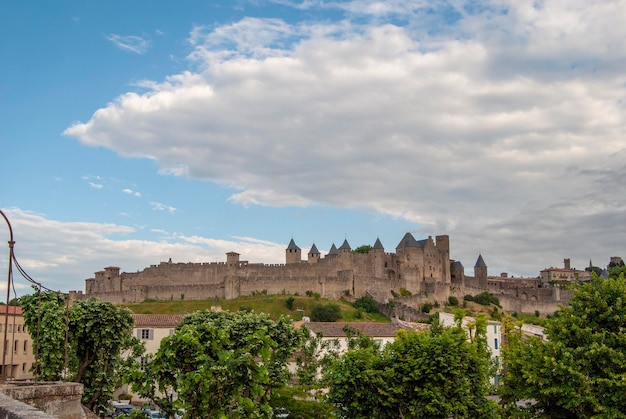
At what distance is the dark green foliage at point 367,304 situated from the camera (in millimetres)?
126594

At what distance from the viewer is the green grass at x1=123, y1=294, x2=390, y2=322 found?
386 ft

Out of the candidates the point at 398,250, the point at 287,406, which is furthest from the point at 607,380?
the point at 398,250

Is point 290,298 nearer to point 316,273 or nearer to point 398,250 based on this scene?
point 316,273

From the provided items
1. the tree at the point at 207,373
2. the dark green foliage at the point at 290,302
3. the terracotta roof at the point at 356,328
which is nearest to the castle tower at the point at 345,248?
the dark green foliage at the point at 290,302

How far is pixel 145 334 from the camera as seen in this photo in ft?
197

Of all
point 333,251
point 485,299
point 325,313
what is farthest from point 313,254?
point 485,299

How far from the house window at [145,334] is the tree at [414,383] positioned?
29.8 metres

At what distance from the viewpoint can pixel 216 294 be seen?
136250mm

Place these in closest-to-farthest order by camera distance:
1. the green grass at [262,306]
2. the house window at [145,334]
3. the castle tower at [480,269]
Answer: the house window at [145,334] → the green grass at [262,306] → the castle tower at [480,269]

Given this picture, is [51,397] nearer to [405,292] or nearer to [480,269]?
[405,292]

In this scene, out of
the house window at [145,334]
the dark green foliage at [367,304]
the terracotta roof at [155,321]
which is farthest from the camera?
the dark green foliage at [367,304]

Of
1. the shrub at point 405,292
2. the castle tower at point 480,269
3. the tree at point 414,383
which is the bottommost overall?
the tree at point 414,383

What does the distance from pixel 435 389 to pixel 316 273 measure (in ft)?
341

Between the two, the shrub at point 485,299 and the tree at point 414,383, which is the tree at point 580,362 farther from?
the shrub at point 485,299
